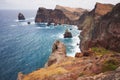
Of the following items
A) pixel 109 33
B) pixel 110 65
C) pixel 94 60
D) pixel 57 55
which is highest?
pixel 109 33

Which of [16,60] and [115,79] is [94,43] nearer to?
[16,60]

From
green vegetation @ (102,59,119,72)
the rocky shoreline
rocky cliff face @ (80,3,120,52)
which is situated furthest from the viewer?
rocky cliff face @ (80,3,120,52)

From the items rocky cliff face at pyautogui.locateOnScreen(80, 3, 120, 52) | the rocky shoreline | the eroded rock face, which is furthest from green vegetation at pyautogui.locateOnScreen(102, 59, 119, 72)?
rocky cliff face at pyautogui.locateOnScreen(80, 3, 120, 52)

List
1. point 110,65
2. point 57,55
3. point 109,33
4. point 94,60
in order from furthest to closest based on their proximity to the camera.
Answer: point 109,33
point 57,55
point 94,60
point 110,65

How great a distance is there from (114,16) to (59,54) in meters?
42.6

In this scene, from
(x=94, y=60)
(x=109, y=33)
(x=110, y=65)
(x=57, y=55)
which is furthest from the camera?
(x=109, y=33)

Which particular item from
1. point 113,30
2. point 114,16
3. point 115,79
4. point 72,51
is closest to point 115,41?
point 113,30

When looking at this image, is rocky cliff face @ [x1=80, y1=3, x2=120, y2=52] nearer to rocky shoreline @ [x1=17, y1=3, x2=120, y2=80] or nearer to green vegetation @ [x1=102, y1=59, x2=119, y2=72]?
rocky shoreline @ [x1=17, y1=3, x2=120, y2=80]

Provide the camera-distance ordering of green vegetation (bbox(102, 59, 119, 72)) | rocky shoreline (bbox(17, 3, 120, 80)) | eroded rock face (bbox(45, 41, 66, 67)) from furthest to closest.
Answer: eroded rock face (bbox(45, 41, 66, 67)) → rocky shoreline (bbox(17, 3, 120, 80)) → green vegetation (bbox(102, 59, 119, 72))

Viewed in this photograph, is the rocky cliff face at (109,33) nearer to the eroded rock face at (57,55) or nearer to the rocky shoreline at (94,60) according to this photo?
the rocky shoreline at (94,60)

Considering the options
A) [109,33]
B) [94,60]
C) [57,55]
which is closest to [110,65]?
[94,60]

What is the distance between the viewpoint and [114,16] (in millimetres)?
93438

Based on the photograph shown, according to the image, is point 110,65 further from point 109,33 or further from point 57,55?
point 109,33

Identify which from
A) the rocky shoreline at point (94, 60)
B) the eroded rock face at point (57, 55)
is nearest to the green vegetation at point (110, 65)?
the rocky shoreline at point (94, 60)
